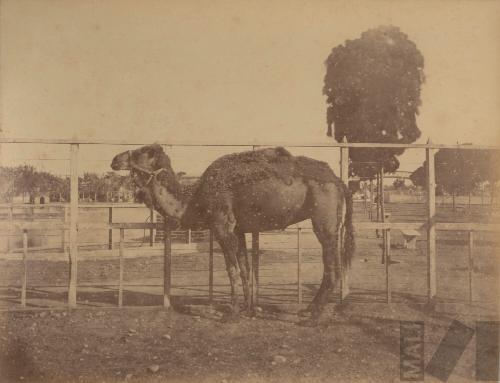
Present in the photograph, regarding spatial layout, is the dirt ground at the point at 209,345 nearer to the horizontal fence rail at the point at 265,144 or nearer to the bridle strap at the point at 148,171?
the bridle strap at the point at 148,171

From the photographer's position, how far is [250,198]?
22.1 feet

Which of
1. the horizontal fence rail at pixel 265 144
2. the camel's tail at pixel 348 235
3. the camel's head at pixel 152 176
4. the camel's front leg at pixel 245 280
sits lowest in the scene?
the camel's front leg at pixel 245 280

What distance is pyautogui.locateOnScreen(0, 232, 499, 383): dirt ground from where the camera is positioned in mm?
4969

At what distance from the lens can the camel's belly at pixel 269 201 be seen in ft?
22.1

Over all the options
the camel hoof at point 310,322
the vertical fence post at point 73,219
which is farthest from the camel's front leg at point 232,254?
the vertical fence post at point 73,219

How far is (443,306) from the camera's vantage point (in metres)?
7.38

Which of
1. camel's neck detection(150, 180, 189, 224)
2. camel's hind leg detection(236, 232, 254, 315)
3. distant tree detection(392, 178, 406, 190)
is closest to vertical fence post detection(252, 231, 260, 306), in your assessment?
camel's hind leg detection(236, 232, 254, 315)

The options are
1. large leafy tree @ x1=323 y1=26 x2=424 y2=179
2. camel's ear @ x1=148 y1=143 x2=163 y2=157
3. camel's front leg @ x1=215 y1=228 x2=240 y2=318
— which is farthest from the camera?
large leafy tree @ x1=323 y1=26 x2=424 y2=179

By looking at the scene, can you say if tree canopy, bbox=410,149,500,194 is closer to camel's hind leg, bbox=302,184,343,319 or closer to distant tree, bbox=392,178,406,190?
distant tree, bbox=392,178,406,190

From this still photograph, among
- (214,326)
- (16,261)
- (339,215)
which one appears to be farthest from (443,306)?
(16,261)

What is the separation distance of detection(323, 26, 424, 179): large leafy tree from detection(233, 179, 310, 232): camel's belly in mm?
3884

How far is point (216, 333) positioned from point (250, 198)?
75.4 inches

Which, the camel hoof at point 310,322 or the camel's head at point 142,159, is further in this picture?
the camel's head at point 142,159

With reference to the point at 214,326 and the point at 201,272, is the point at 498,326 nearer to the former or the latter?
the point at 214,326
